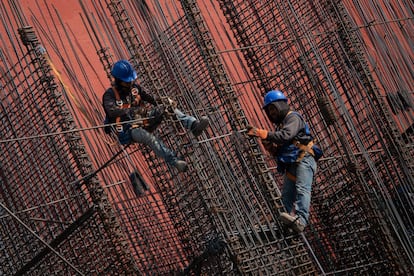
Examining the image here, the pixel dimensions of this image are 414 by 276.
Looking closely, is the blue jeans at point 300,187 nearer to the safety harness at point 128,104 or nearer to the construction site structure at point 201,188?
the construction site structure at point 201,188

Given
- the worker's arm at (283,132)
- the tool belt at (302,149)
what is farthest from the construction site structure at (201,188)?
the tool belt at (302,149)

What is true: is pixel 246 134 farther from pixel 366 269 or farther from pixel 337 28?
pixel 337 28

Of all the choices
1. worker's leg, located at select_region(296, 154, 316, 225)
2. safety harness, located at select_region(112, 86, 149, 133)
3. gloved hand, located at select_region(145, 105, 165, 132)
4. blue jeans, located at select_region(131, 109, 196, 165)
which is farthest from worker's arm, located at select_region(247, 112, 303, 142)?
safety harness, located at select_region(112, 86, 149, 133)

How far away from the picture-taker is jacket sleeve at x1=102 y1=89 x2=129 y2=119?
7.45m

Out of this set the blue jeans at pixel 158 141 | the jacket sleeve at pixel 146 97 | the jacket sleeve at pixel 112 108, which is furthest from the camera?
the jacket sleeve at pixel 146 97

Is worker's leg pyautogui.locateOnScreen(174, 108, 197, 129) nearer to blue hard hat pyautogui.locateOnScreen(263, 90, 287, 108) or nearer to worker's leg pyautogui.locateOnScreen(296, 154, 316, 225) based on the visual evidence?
blue hard hat pyautogui.locateOnScreen(263, 90, 287, 108)

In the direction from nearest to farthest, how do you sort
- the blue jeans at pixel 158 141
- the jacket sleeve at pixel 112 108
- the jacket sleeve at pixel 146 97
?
the blue jeans at pixel 158 141 < the jacket sleeve at pixel 112 108 < the jacket sleeve at pixel 146 97

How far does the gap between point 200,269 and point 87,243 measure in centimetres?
188

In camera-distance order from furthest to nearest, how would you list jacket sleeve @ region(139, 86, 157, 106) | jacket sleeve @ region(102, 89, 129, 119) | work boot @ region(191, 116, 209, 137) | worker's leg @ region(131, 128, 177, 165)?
jacket sleeve @ region(139, 86, 157, 106) → jacket sleeve @ region(102, 89, 129, 119) → worker's leg @ region(131, 128, 177, 165) → work boot @ region(191, 116, 209, 137)

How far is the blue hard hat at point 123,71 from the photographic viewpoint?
7539 millimetres

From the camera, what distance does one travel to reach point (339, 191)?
887 cm

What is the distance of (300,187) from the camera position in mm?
7613

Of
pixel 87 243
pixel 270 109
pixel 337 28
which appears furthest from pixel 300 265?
pixel 337 28

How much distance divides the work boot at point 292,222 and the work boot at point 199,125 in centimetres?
108
